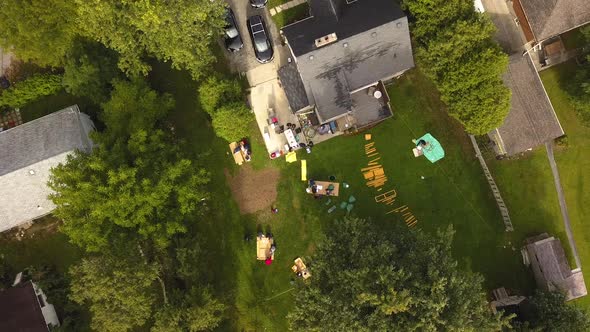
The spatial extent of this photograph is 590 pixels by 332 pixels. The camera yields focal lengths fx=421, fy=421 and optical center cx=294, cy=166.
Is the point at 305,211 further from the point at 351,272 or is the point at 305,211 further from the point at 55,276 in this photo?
the point at 55,276

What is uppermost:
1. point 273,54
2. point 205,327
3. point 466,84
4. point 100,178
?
point 273,54

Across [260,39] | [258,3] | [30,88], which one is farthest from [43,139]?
[258,3]

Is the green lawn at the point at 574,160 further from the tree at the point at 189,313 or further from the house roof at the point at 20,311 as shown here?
the house roof at the point at 20,311

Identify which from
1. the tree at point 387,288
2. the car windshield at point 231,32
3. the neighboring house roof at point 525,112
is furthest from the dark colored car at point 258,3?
the neighboring house roof at point 525,112

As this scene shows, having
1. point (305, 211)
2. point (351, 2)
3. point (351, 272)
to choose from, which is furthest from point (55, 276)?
point (351, 2)

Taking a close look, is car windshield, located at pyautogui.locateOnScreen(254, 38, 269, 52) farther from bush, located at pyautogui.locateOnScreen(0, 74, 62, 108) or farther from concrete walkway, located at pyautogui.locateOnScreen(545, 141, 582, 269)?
concrete walkway, located at pyautogui.locateOnScreen(545, 141, 582, 269)

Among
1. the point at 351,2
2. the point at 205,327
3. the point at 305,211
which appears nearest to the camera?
the point at 205,327
